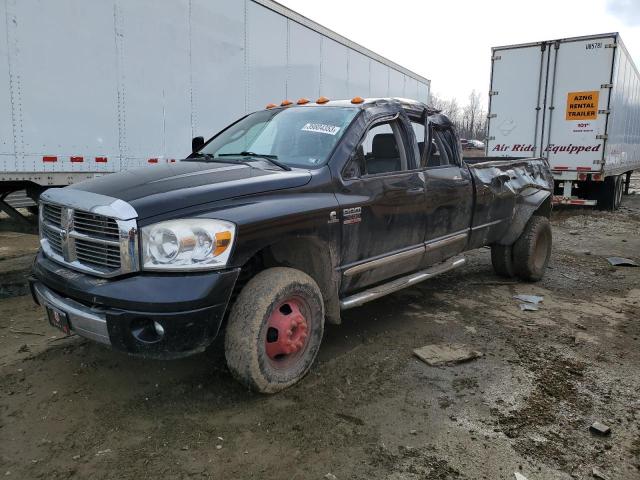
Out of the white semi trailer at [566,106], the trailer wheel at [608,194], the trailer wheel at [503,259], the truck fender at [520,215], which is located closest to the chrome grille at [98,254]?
the truck fender at [520,215]

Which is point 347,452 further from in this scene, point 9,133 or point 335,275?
point 9,133

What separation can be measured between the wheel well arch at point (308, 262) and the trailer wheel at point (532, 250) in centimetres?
332

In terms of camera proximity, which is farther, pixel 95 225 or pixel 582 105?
pixel 582 105

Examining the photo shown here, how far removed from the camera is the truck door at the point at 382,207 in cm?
371

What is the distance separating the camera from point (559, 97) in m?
12.2

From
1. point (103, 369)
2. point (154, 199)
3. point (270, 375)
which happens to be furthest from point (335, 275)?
point (103, 369)

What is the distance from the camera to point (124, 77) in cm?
645

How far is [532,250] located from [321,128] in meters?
3.44

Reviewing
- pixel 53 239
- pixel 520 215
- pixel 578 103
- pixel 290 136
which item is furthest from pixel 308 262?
pixel 578 103

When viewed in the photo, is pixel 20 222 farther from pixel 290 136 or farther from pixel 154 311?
pixel 154 311

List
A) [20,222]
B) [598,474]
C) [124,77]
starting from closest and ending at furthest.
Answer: [598,474] → [20,222] → [124,77]

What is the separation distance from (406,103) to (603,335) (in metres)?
2.74

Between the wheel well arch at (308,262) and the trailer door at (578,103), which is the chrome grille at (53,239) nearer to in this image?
the wheel well arch at (308,262)

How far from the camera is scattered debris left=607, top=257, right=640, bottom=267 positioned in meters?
7.37
